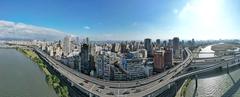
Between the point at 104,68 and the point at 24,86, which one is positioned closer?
the point at 24,86

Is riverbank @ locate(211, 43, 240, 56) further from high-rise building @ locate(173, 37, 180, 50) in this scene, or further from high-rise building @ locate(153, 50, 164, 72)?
high-rise building @ locate(153, 50, 164, 72)

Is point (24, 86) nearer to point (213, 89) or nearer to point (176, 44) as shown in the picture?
point (213, 89)

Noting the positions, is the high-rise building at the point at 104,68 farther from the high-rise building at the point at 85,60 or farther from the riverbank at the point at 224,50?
the riverbank at the point at 224,50

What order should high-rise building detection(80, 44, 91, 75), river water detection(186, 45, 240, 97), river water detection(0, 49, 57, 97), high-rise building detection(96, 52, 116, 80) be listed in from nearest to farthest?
river water detection(0, 49, 57, 97)
river water detection(186, 45, 240, 97)
high-rise building detection(96, 52, 116, 80)
high-rise building detection(80, 44, 91, 75)

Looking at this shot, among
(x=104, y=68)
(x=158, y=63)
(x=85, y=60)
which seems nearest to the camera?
(x=104, y=68)

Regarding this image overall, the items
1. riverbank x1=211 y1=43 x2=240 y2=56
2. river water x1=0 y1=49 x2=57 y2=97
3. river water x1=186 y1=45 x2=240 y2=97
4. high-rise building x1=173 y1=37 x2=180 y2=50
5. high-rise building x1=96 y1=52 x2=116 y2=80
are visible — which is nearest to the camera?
river water x1=0 y1=49 x2=57 y2=97

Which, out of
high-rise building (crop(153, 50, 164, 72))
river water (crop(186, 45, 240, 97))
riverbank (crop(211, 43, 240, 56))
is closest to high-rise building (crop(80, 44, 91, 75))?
high-rise building (crop(153, 50, 164, 72))

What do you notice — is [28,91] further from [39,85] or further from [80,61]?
[80,61]

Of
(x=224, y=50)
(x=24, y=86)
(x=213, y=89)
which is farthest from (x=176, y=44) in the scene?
(x=24, y=86)

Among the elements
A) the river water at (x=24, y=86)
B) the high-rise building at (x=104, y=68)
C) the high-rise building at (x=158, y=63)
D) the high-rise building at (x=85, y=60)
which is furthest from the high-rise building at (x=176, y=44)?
the river water at (x=24, y=86)

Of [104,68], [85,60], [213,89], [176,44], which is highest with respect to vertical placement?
[176,44]

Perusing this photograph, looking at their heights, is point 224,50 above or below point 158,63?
above
